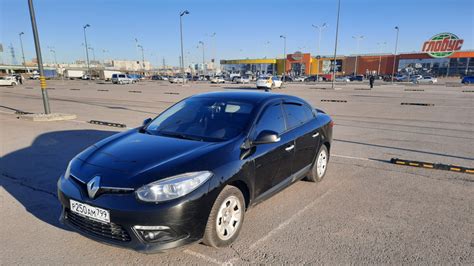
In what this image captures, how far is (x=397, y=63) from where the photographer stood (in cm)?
8744

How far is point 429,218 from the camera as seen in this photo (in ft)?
12.6

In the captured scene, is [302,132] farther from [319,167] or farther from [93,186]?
[93,186]

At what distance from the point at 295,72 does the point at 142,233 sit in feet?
342

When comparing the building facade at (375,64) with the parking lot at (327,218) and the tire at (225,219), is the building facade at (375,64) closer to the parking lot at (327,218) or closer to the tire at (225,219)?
the parking lot at (327,218)

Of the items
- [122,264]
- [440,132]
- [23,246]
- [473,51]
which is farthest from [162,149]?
[473,51]

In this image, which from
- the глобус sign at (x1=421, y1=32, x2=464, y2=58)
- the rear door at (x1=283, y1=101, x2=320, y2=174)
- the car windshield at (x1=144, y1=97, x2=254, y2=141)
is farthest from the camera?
the глобус sign at (x1=421, y1=32, x2=464, y2=58)

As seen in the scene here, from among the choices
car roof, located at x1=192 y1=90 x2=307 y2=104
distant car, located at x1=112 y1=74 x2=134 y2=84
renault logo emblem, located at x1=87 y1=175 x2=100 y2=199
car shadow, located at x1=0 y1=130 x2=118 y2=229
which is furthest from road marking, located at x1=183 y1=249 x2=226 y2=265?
distant car, located at x1=112 y1=74 x2=134 y2=84

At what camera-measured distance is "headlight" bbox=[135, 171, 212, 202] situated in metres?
2.65

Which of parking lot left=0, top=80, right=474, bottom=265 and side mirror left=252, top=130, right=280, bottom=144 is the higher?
side mirror left=252, top=130, right=280, bottom=144

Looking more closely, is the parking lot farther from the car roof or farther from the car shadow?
the car roof

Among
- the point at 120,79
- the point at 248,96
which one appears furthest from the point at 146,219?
the point at 120,79

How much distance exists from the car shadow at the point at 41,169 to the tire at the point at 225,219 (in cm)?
190

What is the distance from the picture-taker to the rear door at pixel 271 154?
3.50m

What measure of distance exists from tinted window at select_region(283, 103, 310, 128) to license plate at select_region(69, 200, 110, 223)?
2.57 m
